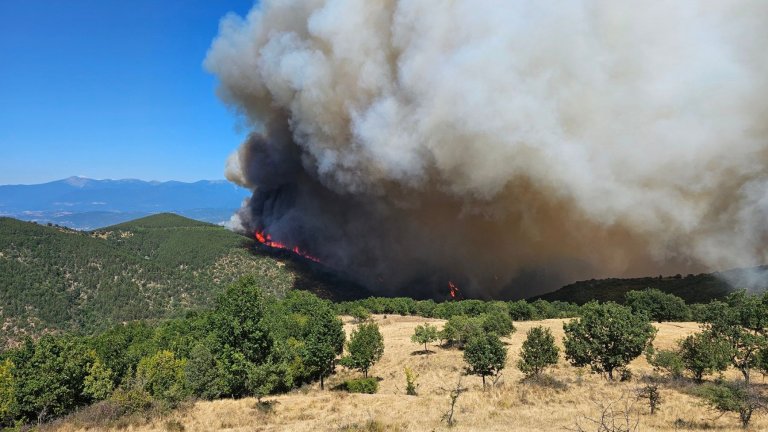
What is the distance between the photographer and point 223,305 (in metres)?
22.3

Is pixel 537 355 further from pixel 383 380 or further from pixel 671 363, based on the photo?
pixel 383 380

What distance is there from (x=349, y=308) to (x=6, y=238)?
219ft

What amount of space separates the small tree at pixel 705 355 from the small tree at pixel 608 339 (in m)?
2.26

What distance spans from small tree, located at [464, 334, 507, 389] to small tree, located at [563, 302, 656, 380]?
4541 millimetres

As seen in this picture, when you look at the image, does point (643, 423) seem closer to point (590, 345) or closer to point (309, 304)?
point (590, 345)

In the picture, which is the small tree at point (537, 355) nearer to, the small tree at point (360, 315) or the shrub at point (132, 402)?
the shrub at point (132, 402)

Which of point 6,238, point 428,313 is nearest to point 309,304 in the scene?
point 428,313

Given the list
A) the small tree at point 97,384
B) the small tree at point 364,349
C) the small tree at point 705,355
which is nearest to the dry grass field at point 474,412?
the small tree at point 705,355

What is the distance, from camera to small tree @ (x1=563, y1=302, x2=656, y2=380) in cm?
2578

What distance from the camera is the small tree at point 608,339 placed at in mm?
25781

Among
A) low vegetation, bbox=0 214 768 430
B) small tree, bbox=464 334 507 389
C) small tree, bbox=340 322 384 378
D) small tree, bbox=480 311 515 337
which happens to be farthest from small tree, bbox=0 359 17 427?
small tree, bbox=480 311 515 337

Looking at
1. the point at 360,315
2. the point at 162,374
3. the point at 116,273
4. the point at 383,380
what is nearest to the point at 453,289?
the point at 360,315

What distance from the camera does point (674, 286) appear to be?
66.9 m

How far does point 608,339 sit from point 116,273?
85453mm
